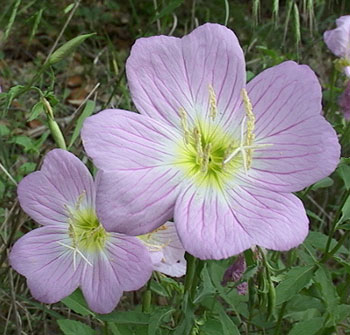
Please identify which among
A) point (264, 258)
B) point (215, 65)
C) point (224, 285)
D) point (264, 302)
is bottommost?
point (224, 285)

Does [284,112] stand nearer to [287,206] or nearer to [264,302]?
[287,206]

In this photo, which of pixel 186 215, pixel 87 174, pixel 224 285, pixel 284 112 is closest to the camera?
pixel 186 215

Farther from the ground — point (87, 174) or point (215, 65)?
point (215, 65)

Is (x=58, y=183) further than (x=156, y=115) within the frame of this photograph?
Yes

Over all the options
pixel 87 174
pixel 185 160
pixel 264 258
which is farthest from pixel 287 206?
pixel 87 174

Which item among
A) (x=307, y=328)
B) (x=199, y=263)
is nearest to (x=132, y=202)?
(x=199, y=263)

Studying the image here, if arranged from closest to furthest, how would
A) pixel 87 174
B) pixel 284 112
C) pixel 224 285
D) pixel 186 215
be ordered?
pixel 186 215 < pixel 284 112 < pixel 87 174 < pixel 224 285
